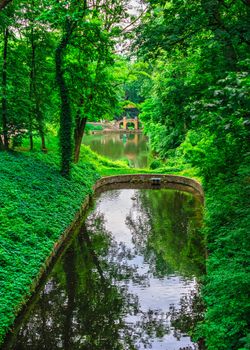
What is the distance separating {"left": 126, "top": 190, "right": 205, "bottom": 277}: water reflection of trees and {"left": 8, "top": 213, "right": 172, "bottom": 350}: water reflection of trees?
1167 mm

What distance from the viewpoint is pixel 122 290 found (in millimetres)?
10711

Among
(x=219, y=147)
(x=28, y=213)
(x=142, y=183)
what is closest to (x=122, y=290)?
(x=28, y=213)

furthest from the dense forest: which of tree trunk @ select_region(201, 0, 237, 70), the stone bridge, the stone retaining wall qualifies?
the stone bridge

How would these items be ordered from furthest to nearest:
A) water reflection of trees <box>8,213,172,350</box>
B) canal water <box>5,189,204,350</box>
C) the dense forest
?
canal water <box>5,189,204,350</box>, water reflection of trees <box>8,213,172,350</box>, the dense forest

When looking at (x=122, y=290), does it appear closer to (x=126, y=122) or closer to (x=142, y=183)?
(x=142, y=183)

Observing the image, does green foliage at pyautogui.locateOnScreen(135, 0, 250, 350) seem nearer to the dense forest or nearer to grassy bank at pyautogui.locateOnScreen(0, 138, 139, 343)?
the dense forest

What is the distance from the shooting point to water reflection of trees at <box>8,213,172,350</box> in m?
8.24

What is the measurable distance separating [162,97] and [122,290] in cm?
686

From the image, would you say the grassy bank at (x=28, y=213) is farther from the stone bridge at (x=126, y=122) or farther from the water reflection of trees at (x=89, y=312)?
the stone bridge at (x=126, y=122)

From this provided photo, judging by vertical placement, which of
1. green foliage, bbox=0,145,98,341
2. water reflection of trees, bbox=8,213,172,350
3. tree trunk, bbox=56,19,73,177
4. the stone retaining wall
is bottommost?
water reflection of trees, bbox=8,213,172,350

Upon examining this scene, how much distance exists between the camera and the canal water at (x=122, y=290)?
836 cm

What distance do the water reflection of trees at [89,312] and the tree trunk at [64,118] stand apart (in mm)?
6919

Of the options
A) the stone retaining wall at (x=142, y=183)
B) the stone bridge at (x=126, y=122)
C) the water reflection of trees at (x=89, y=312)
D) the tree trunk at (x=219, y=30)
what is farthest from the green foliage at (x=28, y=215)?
the stone bridge at (x=126, y=122)

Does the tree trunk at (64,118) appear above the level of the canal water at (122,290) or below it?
above
